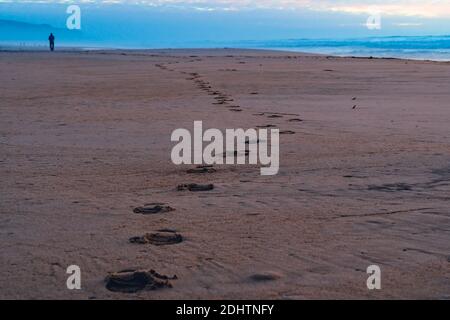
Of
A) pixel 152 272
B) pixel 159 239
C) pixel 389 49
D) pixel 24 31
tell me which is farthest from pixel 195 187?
pixel 24 31

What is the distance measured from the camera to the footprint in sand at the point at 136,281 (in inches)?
137

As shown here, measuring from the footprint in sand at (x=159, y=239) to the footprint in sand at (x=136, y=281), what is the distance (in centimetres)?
56

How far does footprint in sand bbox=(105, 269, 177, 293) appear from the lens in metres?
3.47

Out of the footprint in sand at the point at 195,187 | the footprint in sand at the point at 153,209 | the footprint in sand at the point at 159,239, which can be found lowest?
the footprint in sand at the point at 159,239

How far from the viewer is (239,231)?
4426mm

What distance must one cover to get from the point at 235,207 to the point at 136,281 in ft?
5.27

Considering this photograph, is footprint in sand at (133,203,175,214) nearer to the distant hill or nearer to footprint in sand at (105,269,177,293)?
footprint in sand at (105,269,177,293)

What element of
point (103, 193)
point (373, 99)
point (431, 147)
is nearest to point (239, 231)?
point (103, 193)

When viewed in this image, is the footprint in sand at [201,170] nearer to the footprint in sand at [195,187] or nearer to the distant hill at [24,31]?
the footprint in sand at [195,187]

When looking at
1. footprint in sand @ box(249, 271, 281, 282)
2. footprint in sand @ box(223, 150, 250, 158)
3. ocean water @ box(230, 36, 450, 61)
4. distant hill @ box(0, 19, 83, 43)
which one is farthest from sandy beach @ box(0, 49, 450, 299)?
distant hill @ box(0, 19, 83, 43)

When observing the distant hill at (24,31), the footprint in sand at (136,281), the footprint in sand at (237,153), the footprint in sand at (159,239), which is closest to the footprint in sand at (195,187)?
the footprint in sand at (159,239)
